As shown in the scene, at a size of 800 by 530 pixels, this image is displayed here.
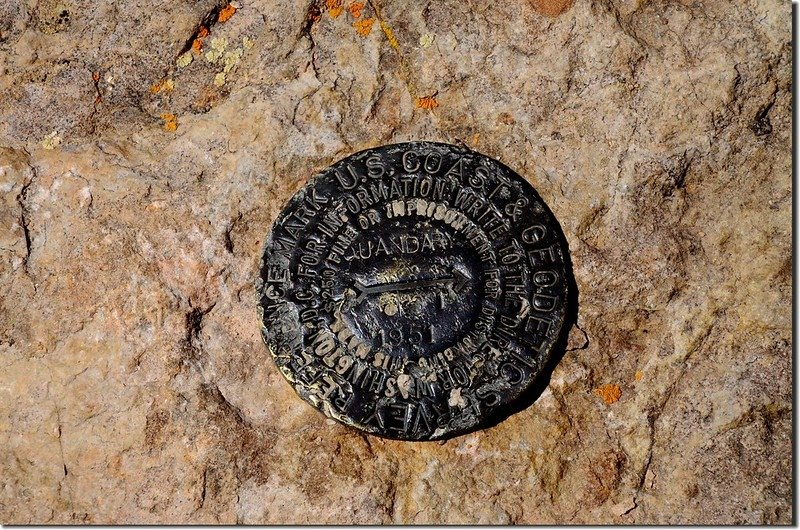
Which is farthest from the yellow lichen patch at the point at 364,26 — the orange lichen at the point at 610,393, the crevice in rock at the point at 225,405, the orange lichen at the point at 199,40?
the orange lichen at the point at 610,393

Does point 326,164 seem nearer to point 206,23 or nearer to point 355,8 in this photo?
point 355,8

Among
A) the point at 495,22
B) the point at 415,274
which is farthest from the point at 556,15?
the point at 415,274

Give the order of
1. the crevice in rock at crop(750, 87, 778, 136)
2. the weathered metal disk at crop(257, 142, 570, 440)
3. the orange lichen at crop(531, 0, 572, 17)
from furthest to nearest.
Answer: the orange lichen at crop(531, 0, 572, 17) < the crevice in rock at crop(750, 87, 778, 136) < the weathered metal disk at crop(257, 142, 570, 440)

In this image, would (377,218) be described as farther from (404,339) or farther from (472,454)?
(472,454)

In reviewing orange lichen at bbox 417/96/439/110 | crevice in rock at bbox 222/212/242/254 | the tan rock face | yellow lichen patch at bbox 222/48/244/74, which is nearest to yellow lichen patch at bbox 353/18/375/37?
the tan rock face

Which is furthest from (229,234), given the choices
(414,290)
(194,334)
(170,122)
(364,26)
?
(364,26)

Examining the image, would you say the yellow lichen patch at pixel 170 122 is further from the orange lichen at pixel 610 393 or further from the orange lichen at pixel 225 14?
the orange lichen at pixel 610 393

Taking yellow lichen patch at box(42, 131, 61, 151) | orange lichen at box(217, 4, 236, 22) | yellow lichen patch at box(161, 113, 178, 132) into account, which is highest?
orange lichen at box(217, 4, 236, 22)

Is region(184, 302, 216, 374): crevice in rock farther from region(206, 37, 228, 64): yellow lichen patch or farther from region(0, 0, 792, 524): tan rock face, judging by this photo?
region(206, 37, 228, 64): yellow lichen patch
